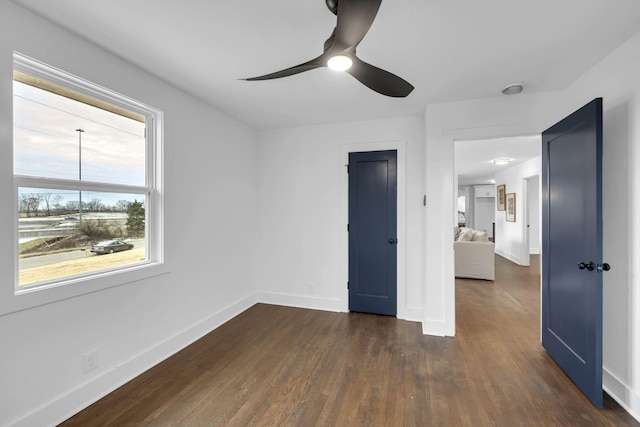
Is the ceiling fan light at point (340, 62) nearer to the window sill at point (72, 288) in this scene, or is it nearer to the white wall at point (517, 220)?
the window sill at point (72, 288)

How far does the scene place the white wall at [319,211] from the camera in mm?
3479

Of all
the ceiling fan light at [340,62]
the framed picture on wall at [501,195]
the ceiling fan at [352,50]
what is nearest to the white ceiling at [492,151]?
the framed picture on wall at [501,195]

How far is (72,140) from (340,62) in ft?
6.15

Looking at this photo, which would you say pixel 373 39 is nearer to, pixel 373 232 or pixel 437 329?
pixel 373 232

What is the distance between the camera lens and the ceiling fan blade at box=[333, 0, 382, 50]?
1.10m

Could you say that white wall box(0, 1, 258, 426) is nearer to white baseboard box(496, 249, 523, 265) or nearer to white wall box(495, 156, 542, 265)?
white wall box(495, 156, 542, 265)

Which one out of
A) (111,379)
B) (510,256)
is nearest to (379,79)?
(111,379)

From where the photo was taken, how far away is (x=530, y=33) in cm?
183

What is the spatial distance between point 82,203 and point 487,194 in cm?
1241

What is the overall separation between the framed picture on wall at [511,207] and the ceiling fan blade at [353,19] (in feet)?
25.0

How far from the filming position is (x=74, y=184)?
192 centimetres

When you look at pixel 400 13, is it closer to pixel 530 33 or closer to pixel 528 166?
pixel 530 33

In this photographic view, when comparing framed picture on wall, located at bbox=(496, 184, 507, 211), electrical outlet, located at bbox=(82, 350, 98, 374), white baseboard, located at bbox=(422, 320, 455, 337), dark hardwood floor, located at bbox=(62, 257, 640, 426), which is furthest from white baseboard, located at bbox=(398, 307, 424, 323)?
framed picture on wall, located at bbox=(496, 184, 507, 211)

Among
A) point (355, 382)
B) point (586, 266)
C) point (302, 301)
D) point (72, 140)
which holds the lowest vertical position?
point (355, 382)
